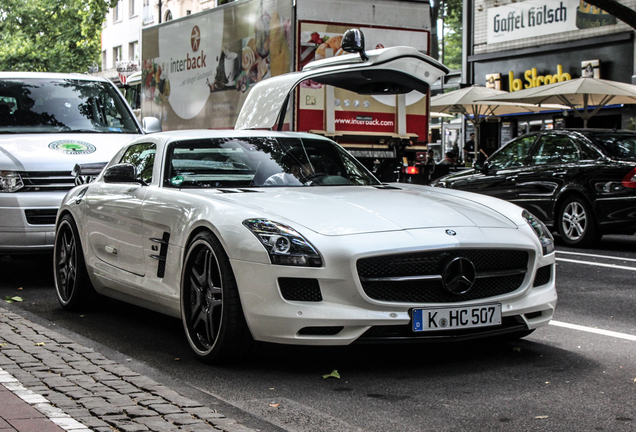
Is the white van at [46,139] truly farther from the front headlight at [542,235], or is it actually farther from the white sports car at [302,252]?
the front headlight at [542,235]

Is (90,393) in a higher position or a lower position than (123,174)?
lower

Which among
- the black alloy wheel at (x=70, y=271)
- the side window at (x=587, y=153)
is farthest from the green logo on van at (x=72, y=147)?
the side window at (x=587, y=153)

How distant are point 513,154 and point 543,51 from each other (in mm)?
14546

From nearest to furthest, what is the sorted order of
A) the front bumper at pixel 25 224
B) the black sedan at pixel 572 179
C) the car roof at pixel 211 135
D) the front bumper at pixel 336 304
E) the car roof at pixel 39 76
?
the front bumper at pixel 336 304 → the car roof at pixel 211 135 → the front bumper at pixel 25 224 → the car roof at pixel 39 76 → the black sedan at pixel 572 179

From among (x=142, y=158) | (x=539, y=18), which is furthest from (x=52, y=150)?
(x=539, y=18)

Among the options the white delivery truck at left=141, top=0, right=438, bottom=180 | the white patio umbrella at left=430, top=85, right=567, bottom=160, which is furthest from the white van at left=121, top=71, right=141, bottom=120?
the white patio umbrella at left=430, top=85, right=567, bottom=160

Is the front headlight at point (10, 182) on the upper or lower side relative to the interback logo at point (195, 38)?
lower

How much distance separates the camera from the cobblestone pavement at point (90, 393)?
389 cm

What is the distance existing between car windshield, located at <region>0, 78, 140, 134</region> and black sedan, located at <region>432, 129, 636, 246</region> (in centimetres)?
546

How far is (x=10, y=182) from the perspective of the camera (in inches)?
338

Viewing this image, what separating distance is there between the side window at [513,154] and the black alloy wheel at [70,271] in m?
7.71

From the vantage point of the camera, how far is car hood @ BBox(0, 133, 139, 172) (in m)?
8.70

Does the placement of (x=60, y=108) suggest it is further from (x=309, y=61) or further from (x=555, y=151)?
(x=555, y=151)

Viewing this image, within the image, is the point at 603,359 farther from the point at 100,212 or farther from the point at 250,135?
the point at 100,212
